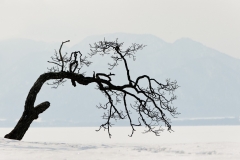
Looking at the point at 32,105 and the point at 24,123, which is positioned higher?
the point at 32,105

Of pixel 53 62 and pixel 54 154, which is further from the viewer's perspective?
pixel 53 62

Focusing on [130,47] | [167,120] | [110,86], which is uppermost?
[130,47]

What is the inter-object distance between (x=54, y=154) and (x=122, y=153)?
1.58 metres

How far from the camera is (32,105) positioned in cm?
1405

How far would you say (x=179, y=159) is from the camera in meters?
9.15

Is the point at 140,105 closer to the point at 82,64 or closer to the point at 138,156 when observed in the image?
the point at 82,64

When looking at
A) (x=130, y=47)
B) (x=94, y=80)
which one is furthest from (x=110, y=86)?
(x=130, y=47)

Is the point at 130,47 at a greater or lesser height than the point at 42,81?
greater

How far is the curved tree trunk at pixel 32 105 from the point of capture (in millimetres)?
13661

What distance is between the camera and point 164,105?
14562 millimetres

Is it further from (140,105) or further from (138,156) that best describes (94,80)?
(138,156)

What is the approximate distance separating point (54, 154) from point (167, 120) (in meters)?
6.34

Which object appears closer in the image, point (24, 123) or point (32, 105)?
point (24, 123)

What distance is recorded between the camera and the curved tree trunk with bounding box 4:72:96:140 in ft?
44.8
